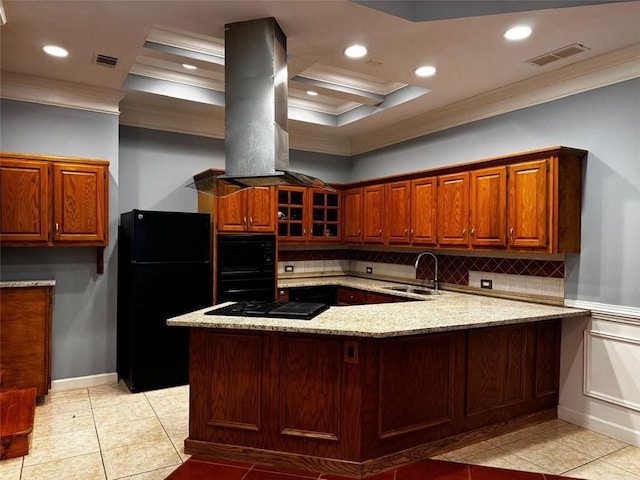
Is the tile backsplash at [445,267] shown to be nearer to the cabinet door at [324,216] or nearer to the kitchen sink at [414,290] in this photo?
the kitchen sink at [414,290]

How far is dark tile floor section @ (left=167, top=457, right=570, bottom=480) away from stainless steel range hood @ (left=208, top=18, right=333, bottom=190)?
1822mm

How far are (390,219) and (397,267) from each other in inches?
29.9

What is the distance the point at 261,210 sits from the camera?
485 cm

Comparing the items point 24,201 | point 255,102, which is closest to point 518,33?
point 255,102

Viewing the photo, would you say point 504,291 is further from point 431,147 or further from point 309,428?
point 309,428

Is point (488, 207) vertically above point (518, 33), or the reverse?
point (518, 33)

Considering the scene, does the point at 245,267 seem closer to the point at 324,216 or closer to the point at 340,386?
the point at 324,216

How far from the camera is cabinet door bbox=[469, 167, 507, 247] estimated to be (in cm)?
373

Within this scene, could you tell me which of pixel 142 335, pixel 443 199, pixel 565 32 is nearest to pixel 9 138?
pixel 142 335

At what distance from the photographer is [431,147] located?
490 cm

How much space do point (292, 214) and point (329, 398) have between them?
10.1 ft

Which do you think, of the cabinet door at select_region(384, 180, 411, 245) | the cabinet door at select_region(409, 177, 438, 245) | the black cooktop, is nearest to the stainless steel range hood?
the black cooktop

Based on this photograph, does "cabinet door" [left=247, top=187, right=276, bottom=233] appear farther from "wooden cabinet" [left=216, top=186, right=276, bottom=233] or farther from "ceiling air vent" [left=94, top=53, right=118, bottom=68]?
"ceiling air vent" [left=94, top=53, right=118, bottom=68]

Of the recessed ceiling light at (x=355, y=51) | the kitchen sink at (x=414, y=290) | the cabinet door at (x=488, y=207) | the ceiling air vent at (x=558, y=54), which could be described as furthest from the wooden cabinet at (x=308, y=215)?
the ceiling air vent at (x=558, y=54)
